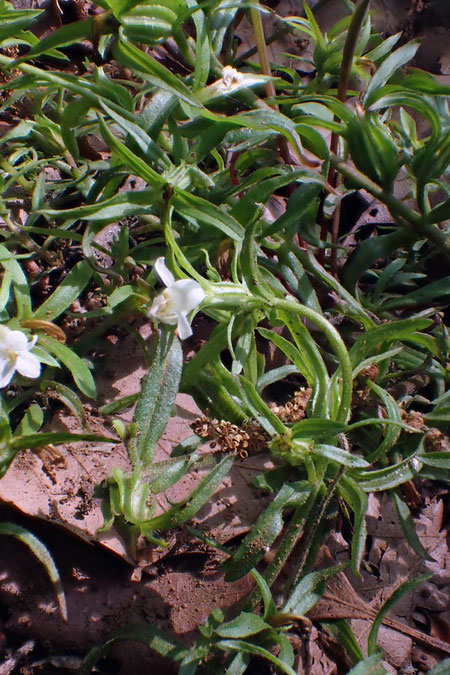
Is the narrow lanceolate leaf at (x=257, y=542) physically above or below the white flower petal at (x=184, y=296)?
below

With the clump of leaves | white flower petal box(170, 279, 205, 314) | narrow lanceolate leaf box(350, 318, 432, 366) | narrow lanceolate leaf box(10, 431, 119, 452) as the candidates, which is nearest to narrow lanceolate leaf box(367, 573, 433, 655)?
the clump of leaves

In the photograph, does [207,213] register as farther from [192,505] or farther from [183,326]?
[192,505]

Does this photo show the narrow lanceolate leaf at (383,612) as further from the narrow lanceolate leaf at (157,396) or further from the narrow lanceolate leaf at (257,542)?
the narrow lanceolate leaf at (157,396)

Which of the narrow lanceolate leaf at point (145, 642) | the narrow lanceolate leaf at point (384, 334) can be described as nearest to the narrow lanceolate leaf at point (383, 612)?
the narrow lanceolate leaf at point (145, 642)

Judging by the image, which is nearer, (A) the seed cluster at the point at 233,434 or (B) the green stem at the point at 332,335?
(B) the green stem at the point at 332,335

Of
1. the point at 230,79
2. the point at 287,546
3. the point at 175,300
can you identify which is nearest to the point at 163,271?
the point at 175,300

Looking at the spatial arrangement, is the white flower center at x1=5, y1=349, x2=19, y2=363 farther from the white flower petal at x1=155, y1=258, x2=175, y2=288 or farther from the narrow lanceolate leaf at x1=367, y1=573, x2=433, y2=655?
the narrow lanceolate leaf at x1=367, y1=573, x2=433, y2=655

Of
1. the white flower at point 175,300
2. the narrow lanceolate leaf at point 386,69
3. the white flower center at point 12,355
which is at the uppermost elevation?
the narrow lanceolate leaf at point 386,69
